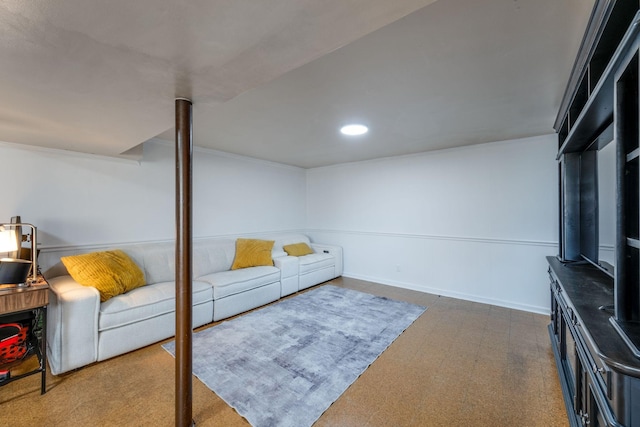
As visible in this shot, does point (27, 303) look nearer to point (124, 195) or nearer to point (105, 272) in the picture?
point (105, 272)

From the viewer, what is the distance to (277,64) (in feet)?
4.10

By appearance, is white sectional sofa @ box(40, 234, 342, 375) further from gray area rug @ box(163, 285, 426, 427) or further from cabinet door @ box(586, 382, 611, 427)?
cabinet door @ box(586, 382, 611, 427)

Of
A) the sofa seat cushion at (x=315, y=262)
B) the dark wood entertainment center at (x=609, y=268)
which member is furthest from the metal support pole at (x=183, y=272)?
the sofa seat cushion at (x=315, y=262)

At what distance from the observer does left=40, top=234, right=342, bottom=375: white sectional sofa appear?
2154 mm

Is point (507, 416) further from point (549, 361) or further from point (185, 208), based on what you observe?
point (185, 208)

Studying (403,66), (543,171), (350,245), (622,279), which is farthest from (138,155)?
(543,171)

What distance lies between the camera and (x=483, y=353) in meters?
2.45

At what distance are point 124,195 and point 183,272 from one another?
7.66ft

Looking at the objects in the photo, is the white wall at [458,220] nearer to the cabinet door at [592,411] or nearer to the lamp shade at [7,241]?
the cabinet door at [592,411]

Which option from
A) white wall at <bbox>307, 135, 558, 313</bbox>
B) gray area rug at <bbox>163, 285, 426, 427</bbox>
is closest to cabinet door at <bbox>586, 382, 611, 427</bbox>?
gray area rug at <bbox>163, 285, 426, 427</bbox>

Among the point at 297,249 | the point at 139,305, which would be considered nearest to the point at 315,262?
the point at 297,249

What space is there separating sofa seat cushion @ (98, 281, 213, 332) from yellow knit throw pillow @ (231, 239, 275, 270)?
0.89m

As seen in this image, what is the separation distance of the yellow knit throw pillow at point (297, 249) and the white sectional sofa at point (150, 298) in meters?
0.19

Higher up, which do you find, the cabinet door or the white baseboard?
the cabinet door
